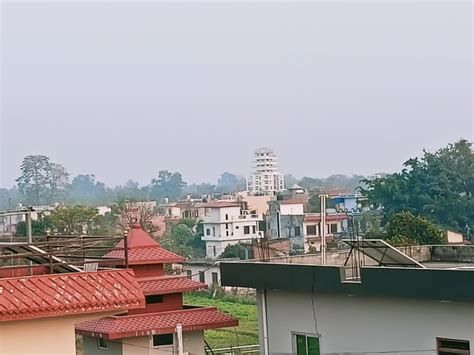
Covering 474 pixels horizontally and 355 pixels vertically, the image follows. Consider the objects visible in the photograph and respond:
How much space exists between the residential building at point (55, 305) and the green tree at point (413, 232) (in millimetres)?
26199

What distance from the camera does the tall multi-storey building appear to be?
151625mm

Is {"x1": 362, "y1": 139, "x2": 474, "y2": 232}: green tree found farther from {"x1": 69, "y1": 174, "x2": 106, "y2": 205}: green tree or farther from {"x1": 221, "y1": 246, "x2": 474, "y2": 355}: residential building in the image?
{"x1": 69, "y1": 174, "x2": 106, "y2": 205}: green tree

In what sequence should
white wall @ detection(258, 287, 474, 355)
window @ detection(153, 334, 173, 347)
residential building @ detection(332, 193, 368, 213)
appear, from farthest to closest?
residential building @ detection(332, 193, 368, 213), window @ detection(153, 334, 173, 347), white wall @ detection(258, 287, 474, 355)

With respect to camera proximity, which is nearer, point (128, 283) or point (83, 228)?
point (128, 283)

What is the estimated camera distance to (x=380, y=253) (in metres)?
13.2

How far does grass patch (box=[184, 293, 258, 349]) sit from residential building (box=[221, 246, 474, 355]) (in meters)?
13.7

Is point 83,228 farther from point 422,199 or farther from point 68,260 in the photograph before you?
point 68,260

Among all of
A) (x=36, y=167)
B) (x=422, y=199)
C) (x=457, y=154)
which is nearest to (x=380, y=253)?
(x=422, y=199)

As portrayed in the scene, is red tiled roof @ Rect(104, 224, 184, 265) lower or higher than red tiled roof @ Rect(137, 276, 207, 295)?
higher

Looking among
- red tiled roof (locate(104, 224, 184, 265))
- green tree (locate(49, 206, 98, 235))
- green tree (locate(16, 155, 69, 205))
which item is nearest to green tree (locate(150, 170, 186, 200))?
green tree (locate(16, 155, 69, 205))

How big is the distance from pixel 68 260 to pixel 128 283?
1002 millimetres

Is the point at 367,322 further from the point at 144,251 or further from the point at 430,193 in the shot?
the point at 430,193

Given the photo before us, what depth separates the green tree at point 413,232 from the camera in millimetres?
33053

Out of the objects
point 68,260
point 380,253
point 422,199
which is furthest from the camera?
point 422,199
